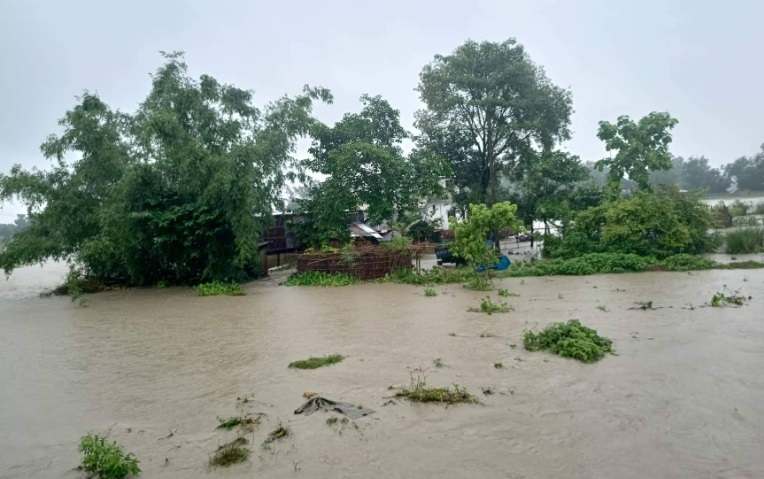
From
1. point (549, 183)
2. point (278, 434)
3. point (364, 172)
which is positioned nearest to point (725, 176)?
point (549, 183)

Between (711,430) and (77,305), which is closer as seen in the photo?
(711,430)

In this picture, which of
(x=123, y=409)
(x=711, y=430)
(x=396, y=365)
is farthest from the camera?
(x=396, y=365)

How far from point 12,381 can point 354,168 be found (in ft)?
53.2

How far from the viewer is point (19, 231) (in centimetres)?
1847

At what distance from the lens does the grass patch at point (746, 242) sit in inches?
776

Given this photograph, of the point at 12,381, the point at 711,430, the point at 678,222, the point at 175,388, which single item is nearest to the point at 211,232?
the point at 12,381

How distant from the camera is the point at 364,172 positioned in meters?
22.6

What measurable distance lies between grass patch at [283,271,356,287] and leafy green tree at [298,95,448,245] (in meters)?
3.25

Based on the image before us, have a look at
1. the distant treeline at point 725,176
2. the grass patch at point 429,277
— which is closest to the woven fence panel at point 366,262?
the grass patch at point 429,277

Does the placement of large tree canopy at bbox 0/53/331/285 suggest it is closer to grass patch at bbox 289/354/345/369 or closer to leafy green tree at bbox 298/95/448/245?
leafy green tree at bbox 298/95/448/245

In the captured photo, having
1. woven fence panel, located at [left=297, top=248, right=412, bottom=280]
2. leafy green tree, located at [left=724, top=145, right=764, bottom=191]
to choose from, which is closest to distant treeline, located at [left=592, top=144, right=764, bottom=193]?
leafy green tree, located at [left=724, top=145, right=764, bottom=191]

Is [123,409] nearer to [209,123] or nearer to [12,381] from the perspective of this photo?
[12,381]

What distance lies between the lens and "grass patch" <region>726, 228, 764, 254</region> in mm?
19703

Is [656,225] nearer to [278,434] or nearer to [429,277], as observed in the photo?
[429,277]
